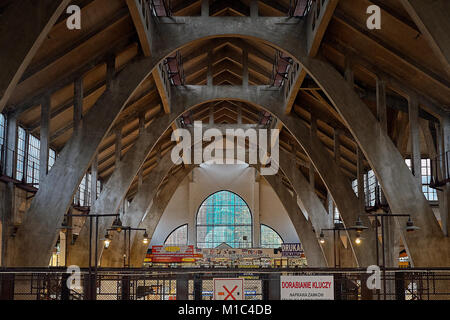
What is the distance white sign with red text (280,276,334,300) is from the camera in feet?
36.8

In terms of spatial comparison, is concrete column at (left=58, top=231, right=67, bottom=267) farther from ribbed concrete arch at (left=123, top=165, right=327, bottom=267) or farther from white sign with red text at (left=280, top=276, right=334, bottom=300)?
white sign with red text at (left=280, top=276, right=334, bottom=300)

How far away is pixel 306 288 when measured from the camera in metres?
11.3

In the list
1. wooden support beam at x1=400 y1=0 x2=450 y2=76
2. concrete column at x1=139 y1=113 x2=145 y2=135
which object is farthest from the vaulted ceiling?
wooden support beam at x1=400 y1=0 x2=450 y2=76

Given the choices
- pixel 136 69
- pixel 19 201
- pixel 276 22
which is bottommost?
pixel 19 201

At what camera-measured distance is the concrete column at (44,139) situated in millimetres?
18422

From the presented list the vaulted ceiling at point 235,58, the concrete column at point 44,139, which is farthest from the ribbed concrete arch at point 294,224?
the concrete column at point 44,139

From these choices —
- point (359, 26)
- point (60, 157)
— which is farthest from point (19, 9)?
point (359, 26)

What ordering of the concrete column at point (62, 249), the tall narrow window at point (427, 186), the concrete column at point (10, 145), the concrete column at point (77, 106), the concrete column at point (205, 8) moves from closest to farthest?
the concrete column at point (77, 106), the concrete column at point (205, 8), the concrete column at point (10, 145), the tall narrow window at point (427, 186), the concrete column at point (62, 249)

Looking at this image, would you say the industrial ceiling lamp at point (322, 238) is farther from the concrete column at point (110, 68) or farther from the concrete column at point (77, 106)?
the concrete column at point (77, 106)

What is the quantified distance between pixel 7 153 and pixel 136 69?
5.78m

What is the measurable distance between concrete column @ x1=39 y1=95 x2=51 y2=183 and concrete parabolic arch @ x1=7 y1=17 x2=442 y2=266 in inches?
22.3

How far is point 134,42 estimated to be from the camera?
1961 centimetres

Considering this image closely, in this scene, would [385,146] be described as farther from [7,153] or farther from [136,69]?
[7,153]

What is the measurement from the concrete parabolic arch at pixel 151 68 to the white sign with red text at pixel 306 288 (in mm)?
6516
